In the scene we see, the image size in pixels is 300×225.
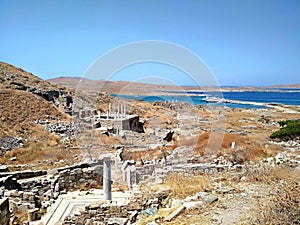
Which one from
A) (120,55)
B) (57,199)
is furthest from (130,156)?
(57,199)

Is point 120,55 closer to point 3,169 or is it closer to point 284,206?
point 3,169

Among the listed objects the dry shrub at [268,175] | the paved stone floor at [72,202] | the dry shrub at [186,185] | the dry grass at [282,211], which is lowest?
the paved stone floor at [72,202]

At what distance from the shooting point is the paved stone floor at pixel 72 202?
30.0 feet

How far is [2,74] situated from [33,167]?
3082cm

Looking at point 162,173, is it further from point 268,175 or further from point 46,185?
point 46,185

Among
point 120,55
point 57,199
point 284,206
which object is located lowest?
point 57,199

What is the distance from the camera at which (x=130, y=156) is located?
55.3 feet

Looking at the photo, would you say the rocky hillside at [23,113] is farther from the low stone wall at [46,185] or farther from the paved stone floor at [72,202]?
the paved stone floor at [72,202]

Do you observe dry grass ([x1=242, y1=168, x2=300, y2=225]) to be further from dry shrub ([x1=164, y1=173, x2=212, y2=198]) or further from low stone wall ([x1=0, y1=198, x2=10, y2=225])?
low stone wall ([x1=0, y1=198, x2=10, y2=225])

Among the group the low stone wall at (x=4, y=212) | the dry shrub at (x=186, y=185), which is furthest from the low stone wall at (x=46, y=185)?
the low stone wall at (x=4, y=212)

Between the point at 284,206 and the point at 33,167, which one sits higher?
the point at 284,206

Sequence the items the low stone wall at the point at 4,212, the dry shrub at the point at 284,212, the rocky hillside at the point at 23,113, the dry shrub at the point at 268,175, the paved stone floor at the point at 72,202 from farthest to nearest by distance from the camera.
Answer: the rocky hillside at the point at 23,113, the paved stone floor at the point at 72,202, the dry shrub at the point at 268,175, the low stone wall at the point at 4,212, the dry shrub at the point at 284,212

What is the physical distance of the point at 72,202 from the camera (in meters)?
10.5

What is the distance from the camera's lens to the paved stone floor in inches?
359
